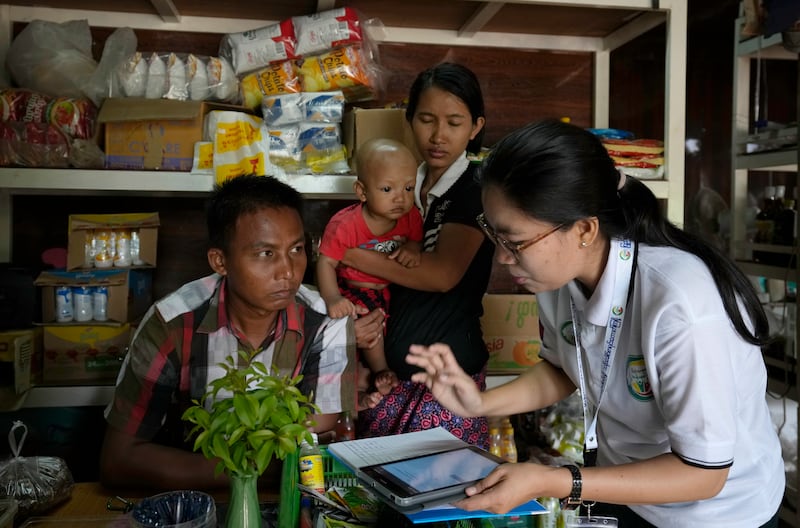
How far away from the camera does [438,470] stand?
3.41 ft

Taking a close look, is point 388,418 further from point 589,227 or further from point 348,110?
point 348,110

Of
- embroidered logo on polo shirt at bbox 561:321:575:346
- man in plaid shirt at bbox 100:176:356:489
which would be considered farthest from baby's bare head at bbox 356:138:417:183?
embroidered logo on polo shirt at bbox 561:321:575:346

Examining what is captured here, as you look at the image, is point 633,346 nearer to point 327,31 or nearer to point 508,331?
point 508,331

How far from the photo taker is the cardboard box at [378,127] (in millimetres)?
2068

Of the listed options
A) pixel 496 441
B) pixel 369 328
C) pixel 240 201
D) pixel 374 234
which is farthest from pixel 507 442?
pixel 240 201

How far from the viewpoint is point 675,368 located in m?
1.00

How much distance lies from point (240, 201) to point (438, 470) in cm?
86

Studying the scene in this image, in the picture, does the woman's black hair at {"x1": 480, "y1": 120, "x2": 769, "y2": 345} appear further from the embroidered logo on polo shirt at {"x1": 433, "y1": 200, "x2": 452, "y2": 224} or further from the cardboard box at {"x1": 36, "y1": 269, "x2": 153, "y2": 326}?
the cardboard box at {"x1": 36, "y1": 269, "x2": 153, "y2": 326}

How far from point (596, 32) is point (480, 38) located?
44cm

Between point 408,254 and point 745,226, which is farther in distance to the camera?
point 745,226

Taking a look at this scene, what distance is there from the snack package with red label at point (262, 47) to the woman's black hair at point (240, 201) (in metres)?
0.62

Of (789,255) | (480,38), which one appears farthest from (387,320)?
(789,255)

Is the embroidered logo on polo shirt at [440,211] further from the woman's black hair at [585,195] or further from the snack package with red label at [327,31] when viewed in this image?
the snack package with red label at [327,31]

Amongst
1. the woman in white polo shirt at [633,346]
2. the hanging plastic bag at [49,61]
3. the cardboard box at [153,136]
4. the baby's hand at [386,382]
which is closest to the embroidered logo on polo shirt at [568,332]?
the woman in white polo shirt at [633,346]
